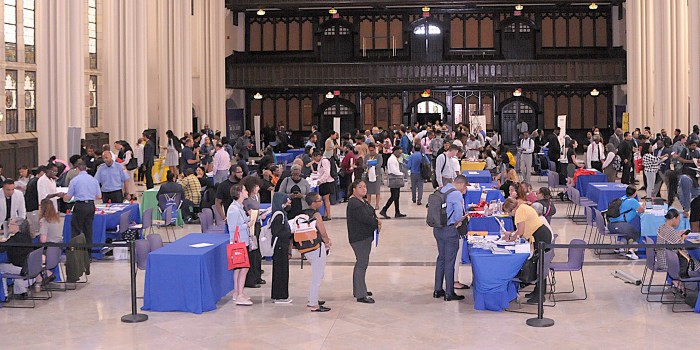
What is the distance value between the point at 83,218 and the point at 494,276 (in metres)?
6.42

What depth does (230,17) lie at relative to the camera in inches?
1714

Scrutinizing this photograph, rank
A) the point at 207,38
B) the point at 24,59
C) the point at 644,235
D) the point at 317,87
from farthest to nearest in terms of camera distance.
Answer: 1. the point at 317,87
2. the point at 207,38
3. the point at 24,59
4. the point at 644,235

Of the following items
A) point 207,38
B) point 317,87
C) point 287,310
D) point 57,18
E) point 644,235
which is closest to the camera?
point 287,310

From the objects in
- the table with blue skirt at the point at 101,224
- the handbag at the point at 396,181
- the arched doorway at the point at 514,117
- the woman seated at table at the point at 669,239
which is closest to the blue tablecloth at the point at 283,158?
the handbag at the point at 396,181

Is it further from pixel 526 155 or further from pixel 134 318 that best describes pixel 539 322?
pixel 526 155

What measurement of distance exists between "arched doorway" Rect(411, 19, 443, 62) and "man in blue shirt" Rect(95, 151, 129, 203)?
2685 centimetres

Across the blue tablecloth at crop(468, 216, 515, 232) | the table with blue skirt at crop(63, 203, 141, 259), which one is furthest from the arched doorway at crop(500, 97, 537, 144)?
the table with blue skirt at crop(63, 203, 141, 259)

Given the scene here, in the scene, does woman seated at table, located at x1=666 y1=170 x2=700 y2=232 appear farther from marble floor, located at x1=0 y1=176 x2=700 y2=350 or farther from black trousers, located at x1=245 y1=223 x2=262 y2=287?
black trousers, located at x1=245 y1=223 x2=262 y2=287

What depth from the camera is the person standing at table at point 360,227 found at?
12.5 m

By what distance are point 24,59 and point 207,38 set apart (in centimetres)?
1436

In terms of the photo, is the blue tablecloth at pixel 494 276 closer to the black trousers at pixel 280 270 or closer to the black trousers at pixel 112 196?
the black trousers at pixel 280 270

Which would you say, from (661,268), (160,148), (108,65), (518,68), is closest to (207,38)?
(160,148)

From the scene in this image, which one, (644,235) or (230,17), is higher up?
(230,17)

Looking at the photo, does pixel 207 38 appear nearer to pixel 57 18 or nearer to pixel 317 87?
pixel 317 87
